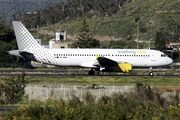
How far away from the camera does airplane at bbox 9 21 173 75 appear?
39.2 metres

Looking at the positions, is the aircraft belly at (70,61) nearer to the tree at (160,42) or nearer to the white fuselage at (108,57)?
the white fuselage at (108,57)

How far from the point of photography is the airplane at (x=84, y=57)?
129 ft

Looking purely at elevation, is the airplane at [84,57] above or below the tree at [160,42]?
below

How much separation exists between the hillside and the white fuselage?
273 feet

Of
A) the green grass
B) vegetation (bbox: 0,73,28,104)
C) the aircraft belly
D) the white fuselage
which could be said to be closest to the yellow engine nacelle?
the white fuselage

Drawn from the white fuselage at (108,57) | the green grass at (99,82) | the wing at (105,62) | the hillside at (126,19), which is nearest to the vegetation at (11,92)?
the green grass at (99,82)

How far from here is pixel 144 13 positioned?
154 m

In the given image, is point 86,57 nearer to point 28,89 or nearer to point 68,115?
point 28,89

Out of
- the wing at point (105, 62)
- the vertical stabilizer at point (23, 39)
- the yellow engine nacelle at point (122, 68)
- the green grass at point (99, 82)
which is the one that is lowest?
the green grass at point (99, 82)

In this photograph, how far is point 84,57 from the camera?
39.8 m

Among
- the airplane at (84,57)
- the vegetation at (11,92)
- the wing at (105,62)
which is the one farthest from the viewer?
the airplane at (84,57)

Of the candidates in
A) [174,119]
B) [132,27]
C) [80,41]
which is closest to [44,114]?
[174,119]

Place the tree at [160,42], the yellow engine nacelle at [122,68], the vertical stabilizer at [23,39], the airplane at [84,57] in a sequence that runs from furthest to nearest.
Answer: the tree at [160,42] → the vertical stabilizer at [23,39] → the airplane at [84,57] → the yellow engine nacelle at [122,68]

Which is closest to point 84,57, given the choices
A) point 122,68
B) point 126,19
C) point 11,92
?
point 122,68
